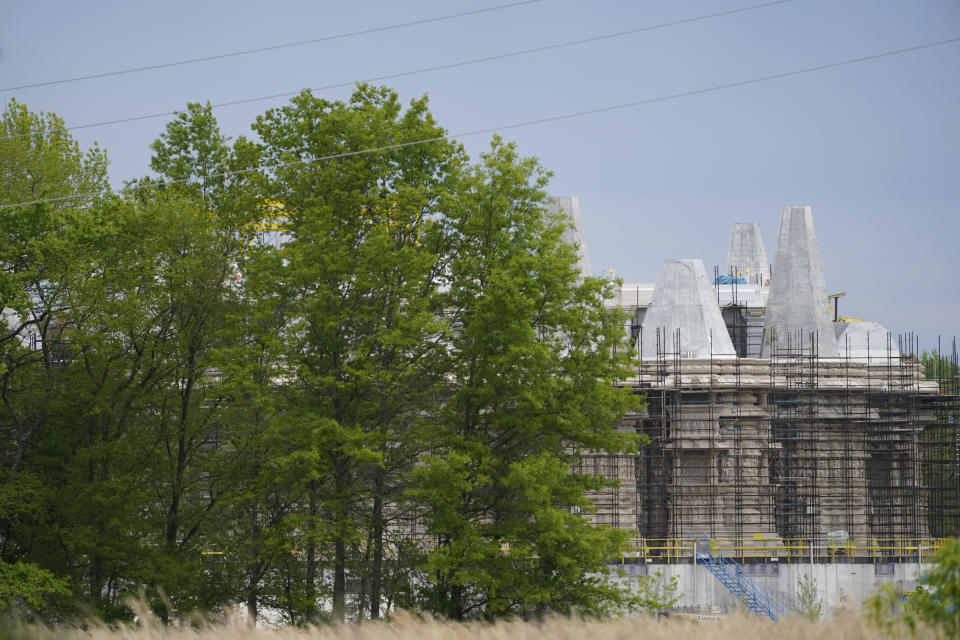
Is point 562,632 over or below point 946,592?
below

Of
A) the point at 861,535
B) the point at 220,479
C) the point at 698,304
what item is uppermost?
the point at 698,304

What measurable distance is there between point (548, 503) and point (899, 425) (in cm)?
2718

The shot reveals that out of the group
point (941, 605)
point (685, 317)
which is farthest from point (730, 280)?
point (941, 605)

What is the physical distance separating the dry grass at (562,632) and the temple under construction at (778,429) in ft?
97.2

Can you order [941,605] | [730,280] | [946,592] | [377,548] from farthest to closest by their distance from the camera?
[730,280], [377,548], [941,605], [946,592]

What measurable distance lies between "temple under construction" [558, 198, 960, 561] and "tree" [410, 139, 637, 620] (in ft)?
48.4

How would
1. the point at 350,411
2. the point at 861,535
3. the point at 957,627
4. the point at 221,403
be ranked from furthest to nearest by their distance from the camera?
1. the point at 861,535
2. the point at 221,403
3. the point at 350,411
4. the point at 957,627

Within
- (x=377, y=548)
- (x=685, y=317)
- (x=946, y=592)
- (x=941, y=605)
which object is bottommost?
(x=377, y=548)

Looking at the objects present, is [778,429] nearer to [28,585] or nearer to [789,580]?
[789,580]

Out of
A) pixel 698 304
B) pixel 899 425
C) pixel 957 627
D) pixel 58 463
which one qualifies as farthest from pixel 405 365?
pixel 899 425

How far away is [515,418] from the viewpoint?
81.5ft

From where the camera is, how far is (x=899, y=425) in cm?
4603

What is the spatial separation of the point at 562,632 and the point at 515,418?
1476cm

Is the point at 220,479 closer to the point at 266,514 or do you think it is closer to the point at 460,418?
the point at 266,514
